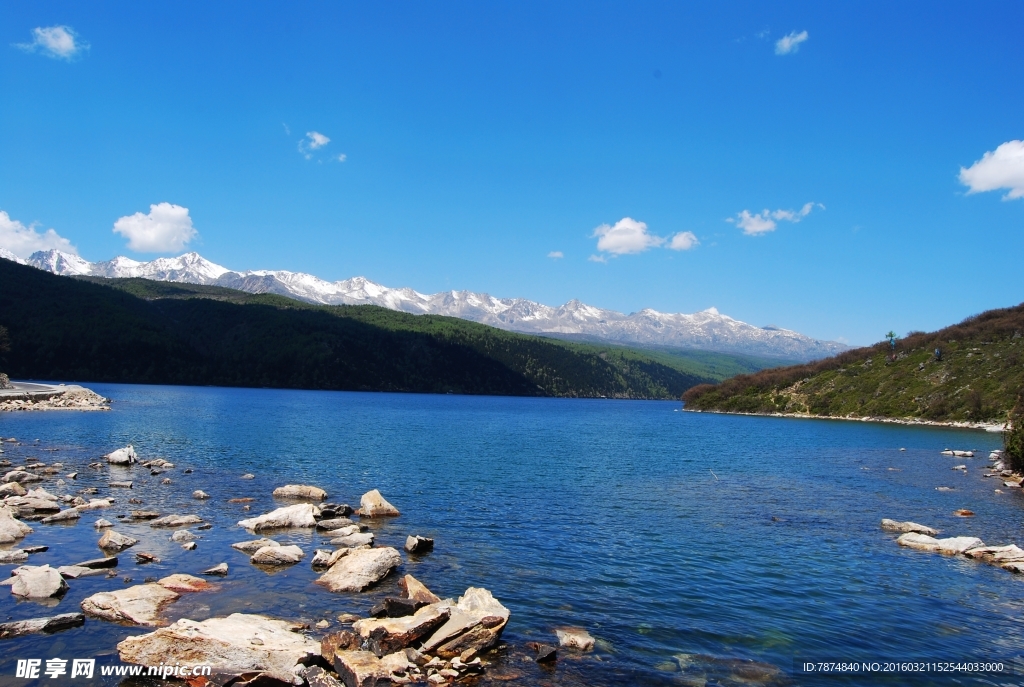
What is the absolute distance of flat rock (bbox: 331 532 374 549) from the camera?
2928 centimetres

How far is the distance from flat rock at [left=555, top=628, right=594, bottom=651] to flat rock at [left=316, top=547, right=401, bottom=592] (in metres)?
8.37

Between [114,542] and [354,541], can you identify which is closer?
[114,542]

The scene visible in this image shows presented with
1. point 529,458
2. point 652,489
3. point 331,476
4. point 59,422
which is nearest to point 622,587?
point 652,489

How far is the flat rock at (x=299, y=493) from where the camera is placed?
41.0m

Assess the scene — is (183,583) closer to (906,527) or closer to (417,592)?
(417,592)

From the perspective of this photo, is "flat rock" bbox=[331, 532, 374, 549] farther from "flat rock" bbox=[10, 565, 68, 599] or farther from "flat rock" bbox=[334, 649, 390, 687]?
"flat rock" bbox=[334, 649, 390, 687]

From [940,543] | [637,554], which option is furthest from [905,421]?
[637,554]

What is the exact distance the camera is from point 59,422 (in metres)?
84.1

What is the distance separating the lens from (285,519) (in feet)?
109

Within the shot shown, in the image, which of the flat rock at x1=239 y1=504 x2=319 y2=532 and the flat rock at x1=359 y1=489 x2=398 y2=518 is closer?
the flat rock at x1=239 y1=504 x2=319 y2=532

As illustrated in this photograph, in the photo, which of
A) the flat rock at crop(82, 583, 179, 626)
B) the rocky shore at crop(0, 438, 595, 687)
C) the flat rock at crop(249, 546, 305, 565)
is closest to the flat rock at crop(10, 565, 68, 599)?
the rocky shore at crop(0, 438, 595, 687)

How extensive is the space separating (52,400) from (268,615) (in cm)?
11644

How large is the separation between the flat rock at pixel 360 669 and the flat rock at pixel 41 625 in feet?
29.2

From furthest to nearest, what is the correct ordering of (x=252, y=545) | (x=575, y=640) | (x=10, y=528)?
(x=252, y=545) < (x=10, y=528) < (x=575, y=640)
